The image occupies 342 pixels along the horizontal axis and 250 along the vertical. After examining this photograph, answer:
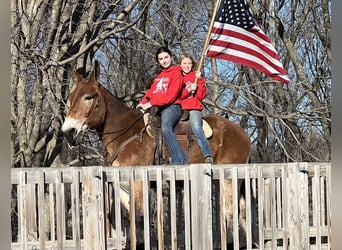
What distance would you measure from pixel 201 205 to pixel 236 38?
2069 millimetres

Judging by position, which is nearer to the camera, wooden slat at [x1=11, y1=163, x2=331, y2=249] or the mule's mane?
wooden slat at [x1=11, y1=163, x2=331, y2=249]

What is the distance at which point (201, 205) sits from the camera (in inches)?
190

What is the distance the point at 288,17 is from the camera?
793cm

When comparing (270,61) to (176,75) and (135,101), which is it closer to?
(176,75)

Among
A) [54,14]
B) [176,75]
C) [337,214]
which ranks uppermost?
[54,14]

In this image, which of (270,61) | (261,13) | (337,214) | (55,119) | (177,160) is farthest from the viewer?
(261,13)

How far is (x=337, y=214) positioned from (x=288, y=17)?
15.5 feet

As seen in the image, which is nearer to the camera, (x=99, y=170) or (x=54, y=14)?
(x=99, y=170)

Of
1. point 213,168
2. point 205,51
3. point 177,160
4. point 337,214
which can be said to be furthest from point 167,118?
point 337,214

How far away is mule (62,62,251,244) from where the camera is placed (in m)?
6.02

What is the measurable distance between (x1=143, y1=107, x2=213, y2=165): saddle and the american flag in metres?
0.83

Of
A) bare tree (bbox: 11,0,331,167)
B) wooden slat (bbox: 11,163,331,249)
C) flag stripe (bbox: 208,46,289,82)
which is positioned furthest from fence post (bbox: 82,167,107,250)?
bare tree (bbox: 11,0,331,167)

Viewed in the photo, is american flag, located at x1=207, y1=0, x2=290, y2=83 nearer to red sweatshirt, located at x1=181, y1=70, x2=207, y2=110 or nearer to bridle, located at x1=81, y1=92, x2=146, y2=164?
red sweatshirt, located at x1=181, y1=70, x2=207, y2=110

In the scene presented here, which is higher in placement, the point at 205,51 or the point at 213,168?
the point at 205,51
